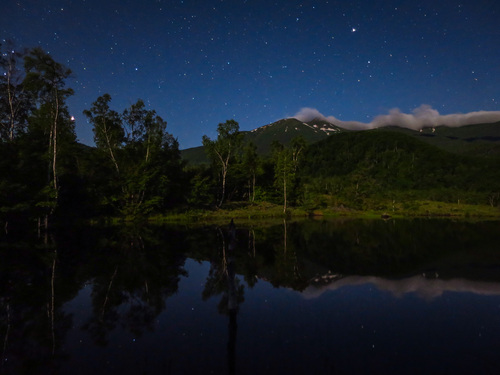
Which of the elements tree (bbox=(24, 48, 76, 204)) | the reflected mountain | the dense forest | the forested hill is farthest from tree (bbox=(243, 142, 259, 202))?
the forested hill

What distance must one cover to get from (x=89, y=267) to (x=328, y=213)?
53.2 meters

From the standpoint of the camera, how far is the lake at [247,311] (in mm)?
8336

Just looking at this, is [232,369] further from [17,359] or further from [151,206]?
[151,206]

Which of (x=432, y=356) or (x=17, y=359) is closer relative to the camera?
(x=17, y=359)

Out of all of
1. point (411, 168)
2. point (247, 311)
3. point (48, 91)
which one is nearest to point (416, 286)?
point (247, 311)

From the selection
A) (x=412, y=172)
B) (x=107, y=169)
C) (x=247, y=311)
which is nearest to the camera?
(x=247, y=311)

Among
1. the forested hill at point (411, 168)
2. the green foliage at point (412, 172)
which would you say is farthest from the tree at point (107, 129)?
the forested hill at point (411, 168)

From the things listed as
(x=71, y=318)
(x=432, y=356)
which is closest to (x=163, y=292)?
(x=71, y=318)

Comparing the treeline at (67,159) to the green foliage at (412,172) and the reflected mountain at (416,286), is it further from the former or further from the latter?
the green foliage at (412,172)

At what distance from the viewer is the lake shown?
8336 millimetres

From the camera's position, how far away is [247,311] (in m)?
12.4

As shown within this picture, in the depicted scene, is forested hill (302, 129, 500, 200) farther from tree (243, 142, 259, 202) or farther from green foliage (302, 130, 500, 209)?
tree (243, 142, 259, 202)

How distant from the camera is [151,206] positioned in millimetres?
48094

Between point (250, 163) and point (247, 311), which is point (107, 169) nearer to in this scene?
point (250, 163)
